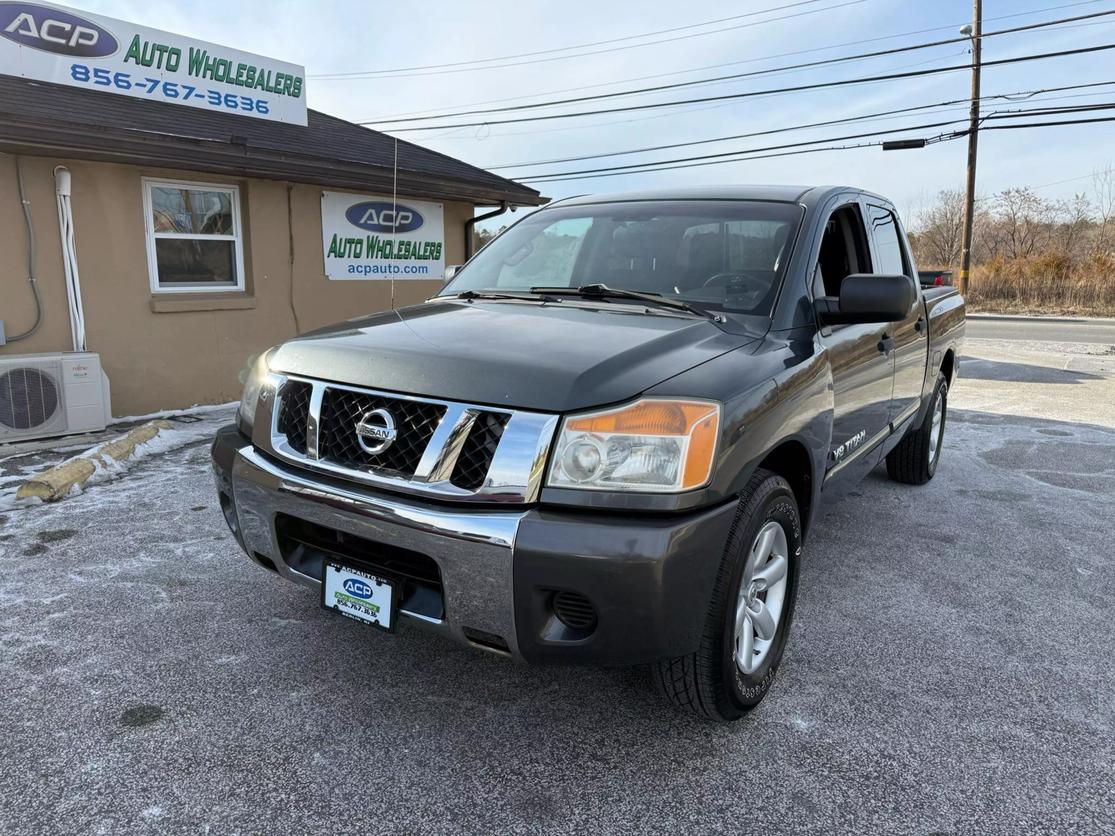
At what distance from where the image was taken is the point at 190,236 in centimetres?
782

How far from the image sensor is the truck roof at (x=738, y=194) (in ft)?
11.0

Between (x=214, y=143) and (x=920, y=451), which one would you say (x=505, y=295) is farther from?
(x=214, y=143)

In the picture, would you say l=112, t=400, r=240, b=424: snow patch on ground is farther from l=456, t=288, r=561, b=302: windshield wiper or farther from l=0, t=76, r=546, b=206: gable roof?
l=456, t=288, r=561, b=302: windshield wiper

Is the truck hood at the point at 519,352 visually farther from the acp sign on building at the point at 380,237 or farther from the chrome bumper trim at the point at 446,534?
the acp sign on building at the point at 380,237

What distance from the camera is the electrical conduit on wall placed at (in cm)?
668

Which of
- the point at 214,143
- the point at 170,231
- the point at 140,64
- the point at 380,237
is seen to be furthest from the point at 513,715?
the point at 140,64

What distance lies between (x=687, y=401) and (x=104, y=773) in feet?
6.61

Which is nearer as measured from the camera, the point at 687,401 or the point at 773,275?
the point at 687,401

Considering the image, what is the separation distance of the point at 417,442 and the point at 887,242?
3350 mm

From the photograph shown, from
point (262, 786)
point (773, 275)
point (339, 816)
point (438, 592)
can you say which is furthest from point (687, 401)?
point (262, 786)

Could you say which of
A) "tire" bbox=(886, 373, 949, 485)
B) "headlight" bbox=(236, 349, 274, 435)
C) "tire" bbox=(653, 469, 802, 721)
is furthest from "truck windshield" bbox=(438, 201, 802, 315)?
"tire" bbox=(886, 373, 949, 485)

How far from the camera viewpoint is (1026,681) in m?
2.82

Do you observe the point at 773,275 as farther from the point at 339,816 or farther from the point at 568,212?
the point at 339,816

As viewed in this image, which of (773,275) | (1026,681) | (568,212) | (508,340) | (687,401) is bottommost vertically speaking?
(1026,681)
